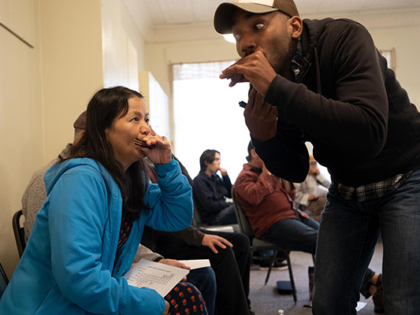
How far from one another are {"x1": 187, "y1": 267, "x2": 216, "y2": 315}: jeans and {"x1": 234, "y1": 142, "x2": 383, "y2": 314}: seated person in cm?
102

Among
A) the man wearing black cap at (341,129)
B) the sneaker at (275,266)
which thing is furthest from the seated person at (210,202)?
the man wearing black cap at (341,129)

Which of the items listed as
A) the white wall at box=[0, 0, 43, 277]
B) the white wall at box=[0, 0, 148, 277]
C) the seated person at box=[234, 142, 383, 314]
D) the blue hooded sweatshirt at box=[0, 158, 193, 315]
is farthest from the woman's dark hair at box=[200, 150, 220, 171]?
the blue hooded sweatshirt at box=[0, 158, 193, 315]

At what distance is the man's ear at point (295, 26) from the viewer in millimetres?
1122

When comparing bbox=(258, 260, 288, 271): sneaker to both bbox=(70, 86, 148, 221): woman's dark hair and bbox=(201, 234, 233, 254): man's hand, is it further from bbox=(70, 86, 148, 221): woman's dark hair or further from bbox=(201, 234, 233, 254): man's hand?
bbox=(70, 86, 148, 221): woman's dark hair

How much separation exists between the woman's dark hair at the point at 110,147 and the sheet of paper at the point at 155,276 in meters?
0.18

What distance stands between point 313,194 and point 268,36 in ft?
13.4

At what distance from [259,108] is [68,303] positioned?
74cm

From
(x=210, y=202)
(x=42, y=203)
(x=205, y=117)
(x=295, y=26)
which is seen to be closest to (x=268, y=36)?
(x=295, y=26)

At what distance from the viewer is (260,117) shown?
119 centimetres

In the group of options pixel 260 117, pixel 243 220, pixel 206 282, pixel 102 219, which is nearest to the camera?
pixel 102 219

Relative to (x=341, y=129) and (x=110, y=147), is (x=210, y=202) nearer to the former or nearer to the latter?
(x=110, y=147)

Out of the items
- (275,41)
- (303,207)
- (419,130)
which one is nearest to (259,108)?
(275,41)

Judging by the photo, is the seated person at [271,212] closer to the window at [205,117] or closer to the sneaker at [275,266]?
the sneaker at [275,266]

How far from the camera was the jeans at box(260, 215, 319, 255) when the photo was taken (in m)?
2.65
